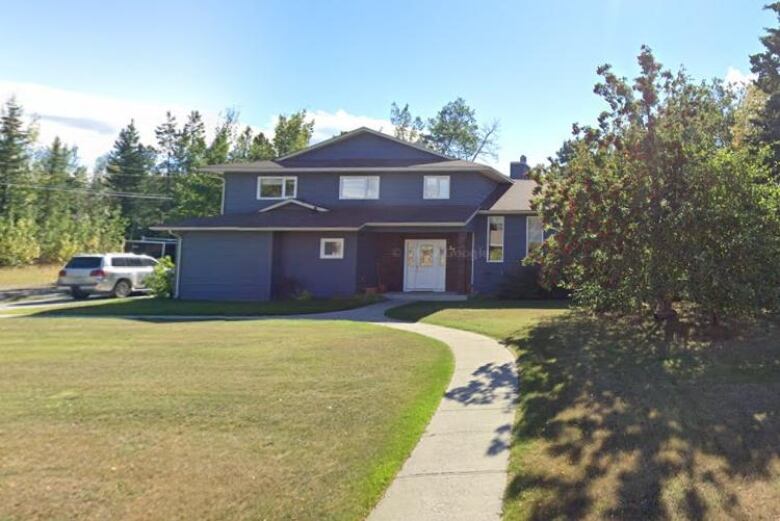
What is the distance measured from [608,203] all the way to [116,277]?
19.3 meters

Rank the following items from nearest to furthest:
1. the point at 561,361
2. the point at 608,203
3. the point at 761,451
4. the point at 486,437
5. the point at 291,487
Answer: the point at 291,487 < the point at 761,451 < the point at 486,437 < the point at 561,361 < the point at 608,203

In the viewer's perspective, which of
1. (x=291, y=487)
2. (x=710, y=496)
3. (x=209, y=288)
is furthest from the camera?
(x=209, y=288)

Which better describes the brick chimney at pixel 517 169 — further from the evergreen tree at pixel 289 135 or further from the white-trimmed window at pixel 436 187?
the evergreen tree at pixel 289 135

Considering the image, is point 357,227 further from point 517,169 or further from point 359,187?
point 517,169

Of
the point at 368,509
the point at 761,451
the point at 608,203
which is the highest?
the point at 608,203

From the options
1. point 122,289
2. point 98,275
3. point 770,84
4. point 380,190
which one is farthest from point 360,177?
point 770,84

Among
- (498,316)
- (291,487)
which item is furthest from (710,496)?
(498,316)

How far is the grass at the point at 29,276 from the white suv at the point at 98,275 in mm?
8825

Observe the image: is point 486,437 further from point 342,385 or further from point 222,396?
point 222,396

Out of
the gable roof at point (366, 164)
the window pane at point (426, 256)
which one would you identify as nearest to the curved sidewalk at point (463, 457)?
the window pane at point (426, 256)

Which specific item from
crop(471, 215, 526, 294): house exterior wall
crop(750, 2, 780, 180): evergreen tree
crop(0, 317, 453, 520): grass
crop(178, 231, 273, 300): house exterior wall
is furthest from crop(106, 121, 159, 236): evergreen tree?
crop(750, 2, 780, 180): evergreen tree

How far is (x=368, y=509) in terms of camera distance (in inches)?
143

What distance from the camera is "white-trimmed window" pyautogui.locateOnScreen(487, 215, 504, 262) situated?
20.9m

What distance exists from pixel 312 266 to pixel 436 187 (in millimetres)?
5829
